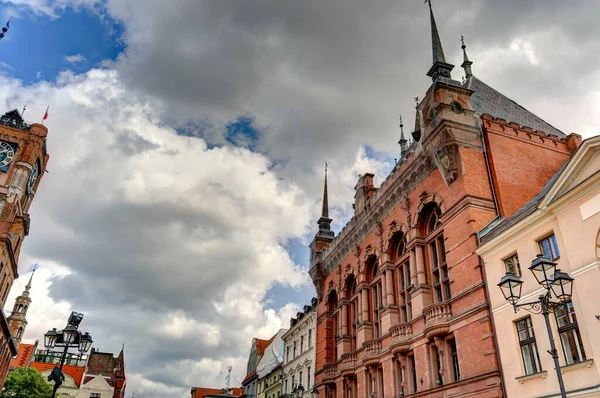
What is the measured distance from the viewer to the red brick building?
2003cm

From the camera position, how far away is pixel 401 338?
2394 cm

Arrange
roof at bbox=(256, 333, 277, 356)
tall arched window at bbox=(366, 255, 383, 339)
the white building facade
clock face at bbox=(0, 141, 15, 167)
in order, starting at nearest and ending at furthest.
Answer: tall arched window at bbox=(366, 255, 383, 339), the white building facade, clock face at bbox=(0, 141, 15, 167), roof at bbox=(256, 333, 277, 356)

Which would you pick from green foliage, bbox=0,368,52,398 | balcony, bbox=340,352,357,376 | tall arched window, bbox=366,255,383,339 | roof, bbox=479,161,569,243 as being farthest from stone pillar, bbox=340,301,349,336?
green foliage, bbox=0,368,52,398

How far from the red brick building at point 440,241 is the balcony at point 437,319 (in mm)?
47

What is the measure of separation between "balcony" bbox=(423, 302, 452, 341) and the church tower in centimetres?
8094

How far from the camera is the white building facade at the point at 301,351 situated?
3872cm

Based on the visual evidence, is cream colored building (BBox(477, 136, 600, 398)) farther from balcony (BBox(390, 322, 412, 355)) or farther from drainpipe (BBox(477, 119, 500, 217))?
balcony (BBox(390, 322, 412, 355))

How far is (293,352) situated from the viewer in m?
44.2

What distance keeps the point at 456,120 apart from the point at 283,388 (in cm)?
3214

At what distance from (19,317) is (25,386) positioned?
1241 inches

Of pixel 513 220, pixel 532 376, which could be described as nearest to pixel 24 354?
pixel 513 220

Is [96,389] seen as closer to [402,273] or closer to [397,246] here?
[397,246]

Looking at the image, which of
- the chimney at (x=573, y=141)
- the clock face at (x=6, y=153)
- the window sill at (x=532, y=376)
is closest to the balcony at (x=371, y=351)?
the window sill at (x=532, y=376)

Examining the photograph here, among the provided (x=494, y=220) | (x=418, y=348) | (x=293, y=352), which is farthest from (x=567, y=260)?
(x=293, y=352)
